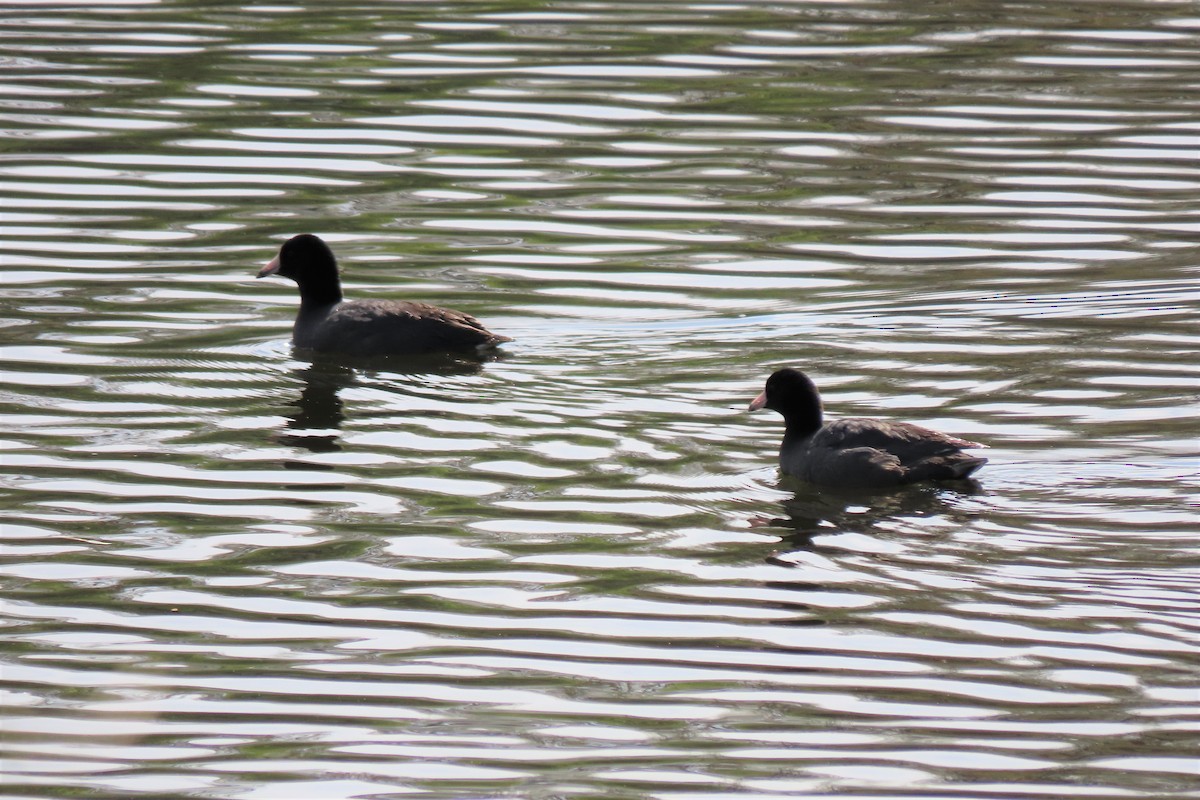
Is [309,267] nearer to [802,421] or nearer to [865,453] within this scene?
[802,421]

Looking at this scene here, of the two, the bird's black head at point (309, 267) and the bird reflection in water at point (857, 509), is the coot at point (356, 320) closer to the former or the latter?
the bird's black head at point (309, 267)

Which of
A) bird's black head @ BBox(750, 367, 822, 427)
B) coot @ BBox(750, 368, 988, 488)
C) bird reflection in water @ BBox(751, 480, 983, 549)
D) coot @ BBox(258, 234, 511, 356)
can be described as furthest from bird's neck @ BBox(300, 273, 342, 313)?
bird reflection in water @ BBox(751, 480, 983, 549)

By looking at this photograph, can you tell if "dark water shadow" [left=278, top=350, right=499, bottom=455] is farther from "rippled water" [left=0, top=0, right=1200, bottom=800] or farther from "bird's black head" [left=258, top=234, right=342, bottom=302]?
"bird's black head" [left=258, top=234, right=342, bottom=302]

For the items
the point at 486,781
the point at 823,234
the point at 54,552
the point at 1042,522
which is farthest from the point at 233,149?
the point at 486,781

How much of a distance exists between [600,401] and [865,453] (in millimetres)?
1583

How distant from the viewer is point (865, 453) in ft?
29.4

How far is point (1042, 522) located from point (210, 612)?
11.2 ft

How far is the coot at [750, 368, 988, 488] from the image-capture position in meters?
8.79

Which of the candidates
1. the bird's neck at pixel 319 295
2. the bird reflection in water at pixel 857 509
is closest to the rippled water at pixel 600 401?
the bird reflection in water at pixel 857 509

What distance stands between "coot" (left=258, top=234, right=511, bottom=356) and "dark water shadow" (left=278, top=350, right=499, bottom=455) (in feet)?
0.25

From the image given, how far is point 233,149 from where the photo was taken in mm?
13820

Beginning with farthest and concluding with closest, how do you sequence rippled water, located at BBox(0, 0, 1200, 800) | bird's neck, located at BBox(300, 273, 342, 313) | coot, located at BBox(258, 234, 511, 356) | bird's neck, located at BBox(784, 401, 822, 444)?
bird's neck, located at BBox(300, 273, 342, 313)
coot, located at BBox(258, 234, 511, 356)
bird's neck, located at BBox(784, 401, 822, 444)
rippled water, located at BBox(0, 0, 1200, 800)

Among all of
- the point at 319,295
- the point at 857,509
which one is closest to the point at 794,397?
the point at 857,509

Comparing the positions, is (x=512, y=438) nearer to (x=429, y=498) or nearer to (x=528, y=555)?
(x=429, y=498)
